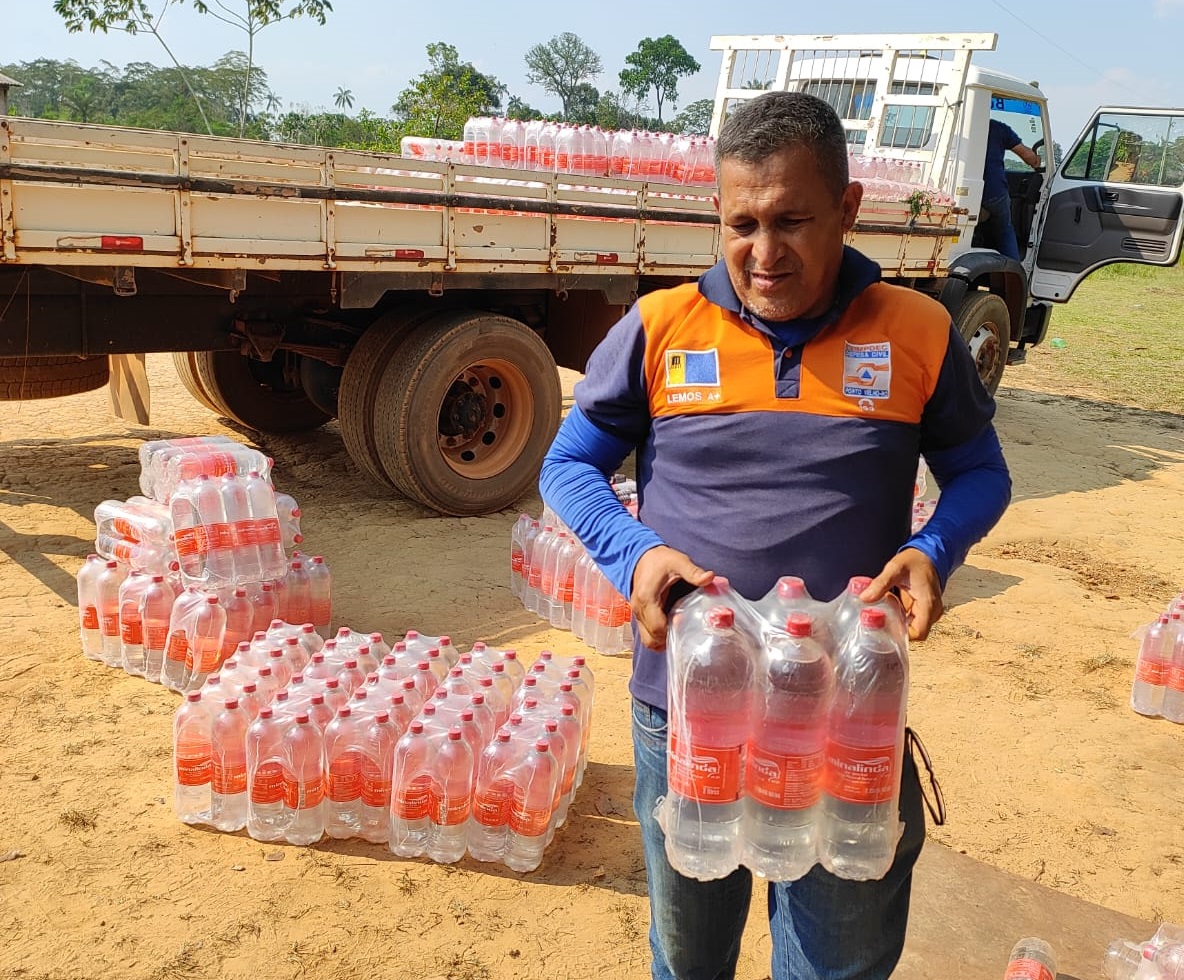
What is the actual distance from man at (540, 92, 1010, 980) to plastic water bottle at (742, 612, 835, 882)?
0.43 feet

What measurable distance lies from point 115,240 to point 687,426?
4.04m

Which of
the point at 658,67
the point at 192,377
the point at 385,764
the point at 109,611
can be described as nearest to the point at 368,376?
the point at 109,611

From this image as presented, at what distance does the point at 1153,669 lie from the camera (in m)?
5.09

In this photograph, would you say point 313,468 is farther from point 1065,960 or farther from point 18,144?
point 1065,960

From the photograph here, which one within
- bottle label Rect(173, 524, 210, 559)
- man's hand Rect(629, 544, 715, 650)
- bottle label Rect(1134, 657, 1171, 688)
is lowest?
bottle label Rect(1134, 657, 1171, 688)

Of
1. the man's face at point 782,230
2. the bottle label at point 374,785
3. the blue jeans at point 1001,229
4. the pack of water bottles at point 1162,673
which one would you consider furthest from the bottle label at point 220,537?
the blue jeans at point 1001,229

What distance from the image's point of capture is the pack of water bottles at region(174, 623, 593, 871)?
3631 millimetres

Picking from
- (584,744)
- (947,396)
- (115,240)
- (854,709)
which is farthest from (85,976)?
(115,240)

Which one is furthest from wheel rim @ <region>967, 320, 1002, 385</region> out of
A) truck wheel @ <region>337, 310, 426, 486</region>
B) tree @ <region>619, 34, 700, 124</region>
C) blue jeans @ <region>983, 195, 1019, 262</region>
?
→ tree @ <region>619, 34, 700, 124</region>

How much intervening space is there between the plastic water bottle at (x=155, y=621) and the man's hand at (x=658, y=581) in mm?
3451

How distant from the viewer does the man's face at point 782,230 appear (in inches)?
75.7

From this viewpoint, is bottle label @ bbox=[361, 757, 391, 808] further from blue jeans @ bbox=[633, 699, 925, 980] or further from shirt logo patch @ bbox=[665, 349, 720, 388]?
shirt logo patch @ bbox=[665, 349, 720, 388]

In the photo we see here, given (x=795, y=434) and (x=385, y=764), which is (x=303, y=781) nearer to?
(x=385, y=764)

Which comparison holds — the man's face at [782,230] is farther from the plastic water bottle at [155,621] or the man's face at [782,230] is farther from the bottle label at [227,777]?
the plastic water bottle at [155,621]
